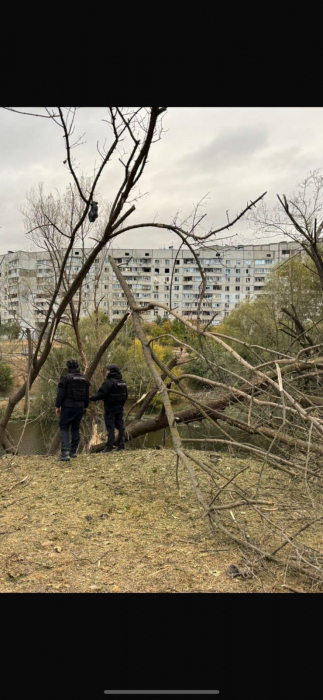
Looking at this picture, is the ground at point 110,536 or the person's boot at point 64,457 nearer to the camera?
the ground at point 110,536

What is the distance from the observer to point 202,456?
22.9 ft

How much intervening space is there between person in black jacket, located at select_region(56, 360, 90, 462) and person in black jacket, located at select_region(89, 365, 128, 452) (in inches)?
12.1

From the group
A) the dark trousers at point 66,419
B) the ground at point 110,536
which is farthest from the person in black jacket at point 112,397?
the ground at point 110,536

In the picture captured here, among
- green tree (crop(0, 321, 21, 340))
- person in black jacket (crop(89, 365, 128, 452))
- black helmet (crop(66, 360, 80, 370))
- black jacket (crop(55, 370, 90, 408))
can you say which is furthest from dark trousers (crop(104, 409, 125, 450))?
green tree (crop(0, 321, 21, 340))

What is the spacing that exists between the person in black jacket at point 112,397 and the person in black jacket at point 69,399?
31cm

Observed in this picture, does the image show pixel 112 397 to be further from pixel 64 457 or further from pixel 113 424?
pixel 64 457

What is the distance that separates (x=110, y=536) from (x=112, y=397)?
3195 millimetres

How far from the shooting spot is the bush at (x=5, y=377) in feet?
71.3

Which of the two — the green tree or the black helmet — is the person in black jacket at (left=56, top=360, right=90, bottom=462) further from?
the green tree

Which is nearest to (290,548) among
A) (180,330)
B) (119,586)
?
(119,586)

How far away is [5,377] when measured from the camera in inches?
882

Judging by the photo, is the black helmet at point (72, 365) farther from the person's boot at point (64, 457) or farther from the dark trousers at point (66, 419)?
the person's boot at point (64, 457)

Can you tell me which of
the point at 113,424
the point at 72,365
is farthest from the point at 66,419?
the point at 113,424

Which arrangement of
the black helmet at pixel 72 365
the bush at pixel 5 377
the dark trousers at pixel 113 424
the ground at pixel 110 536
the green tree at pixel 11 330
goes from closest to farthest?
the ground at pixel 110 536, the black helmet at pixel 72 365, the dark trousers at pixel 113 424, the green tree at pixel 11 330, the bush at pixel 5 377
